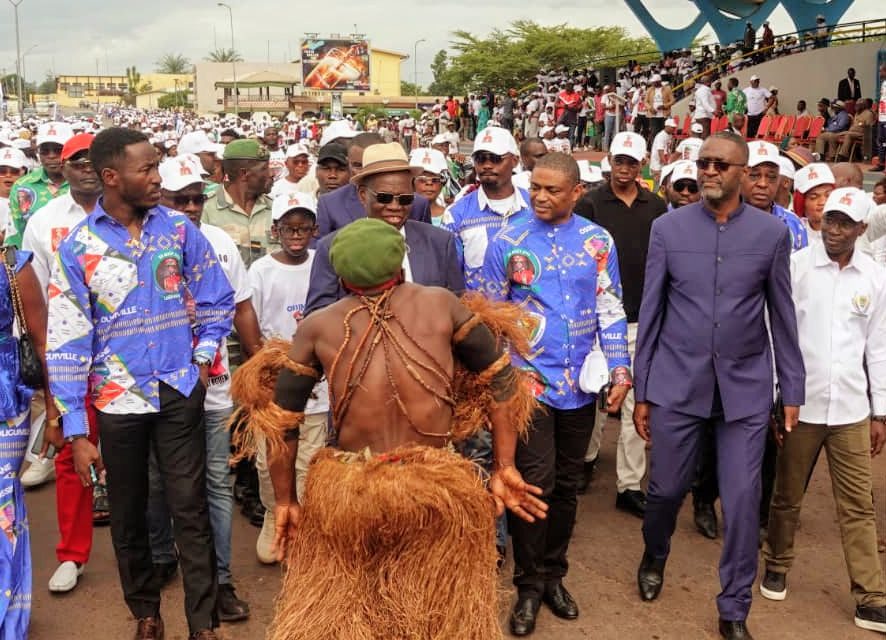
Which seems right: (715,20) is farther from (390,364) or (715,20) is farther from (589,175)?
(390,364)

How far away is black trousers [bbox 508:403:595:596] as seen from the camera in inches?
171

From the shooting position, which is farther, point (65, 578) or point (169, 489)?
point (65, 578)

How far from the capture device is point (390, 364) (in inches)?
125

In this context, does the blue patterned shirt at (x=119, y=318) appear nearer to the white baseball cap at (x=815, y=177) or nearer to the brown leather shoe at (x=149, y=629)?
the brown leather shoe at (x=149, y=629)

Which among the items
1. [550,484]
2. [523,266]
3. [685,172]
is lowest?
[550,484]

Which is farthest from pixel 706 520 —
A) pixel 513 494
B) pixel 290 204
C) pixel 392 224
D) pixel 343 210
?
pixel 290 204

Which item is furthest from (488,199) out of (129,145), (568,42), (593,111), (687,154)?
(568,42)

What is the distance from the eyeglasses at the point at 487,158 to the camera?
524 cm

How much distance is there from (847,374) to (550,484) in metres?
1.53

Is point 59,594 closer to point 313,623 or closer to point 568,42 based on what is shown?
point 313,623

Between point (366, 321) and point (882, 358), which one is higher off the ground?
point (366, 321)

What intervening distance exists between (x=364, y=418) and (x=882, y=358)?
9.11ft

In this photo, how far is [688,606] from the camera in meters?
4.71

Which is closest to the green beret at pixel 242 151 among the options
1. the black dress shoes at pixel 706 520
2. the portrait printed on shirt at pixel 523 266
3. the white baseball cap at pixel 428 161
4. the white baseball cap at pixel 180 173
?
the white baseball cap at pixel 180 173
